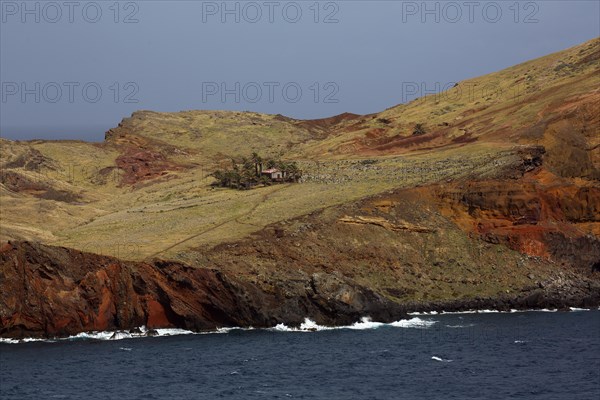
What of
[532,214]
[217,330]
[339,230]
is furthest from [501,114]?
[217,330]

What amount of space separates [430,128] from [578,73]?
21598 millimetres

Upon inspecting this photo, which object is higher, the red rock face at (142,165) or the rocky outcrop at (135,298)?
the red rock face at (142,165)

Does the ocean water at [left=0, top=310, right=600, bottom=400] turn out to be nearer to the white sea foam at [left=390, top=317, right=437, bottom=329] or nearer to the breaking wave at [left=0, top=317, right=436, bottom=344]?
the white sea foam at [left=390, top=317, right=437, bottom=329]

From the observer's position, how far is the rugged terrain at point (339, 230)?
104438mm

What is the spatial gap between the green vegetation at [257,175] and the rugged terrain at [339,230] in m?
2.57

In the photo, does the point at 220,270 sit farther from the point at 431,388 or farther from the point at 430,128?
the point at 430,128

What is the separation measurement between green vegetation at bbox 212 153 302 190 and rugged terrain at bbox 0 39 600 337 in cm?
257

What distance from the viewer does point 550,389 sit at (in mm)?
83438

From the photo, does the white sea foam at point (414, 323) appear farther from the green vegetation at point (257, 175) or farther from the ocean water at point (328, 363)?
the green vegetation at point (257, 175)

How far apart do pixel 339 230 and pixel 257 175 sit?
104 ft

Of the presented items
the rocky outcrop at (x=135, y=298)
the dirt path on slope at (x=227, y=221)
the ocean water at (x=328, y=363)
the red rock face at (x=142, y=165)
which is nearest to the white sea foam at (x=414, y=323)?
the ocean water at (x=328, y=363)

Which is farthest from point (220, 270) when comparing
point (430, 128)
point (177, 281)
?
point (430, 128)

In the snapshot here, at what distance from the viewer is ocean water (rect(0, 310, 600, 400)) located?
83.1 meters

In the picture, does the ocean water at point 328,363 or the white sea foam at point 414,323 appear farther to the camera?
the white sea foam at point 414,323
